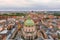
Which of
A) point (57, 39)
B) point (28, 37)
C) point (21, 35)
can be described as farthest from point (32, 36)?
point (57, 39)

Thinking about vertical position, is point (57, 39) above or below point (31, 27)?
below

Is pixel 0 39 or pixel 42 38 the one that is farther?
pixel 0 39

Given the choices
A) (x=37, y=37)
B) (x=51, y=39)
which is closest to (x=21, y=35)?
(x=37, y=37)

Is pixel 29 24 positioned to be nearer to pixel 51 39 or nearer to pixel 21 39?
pixel 21 39

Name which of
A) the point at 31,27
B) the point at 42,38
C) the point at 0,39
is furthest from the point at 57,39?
the point at 0,39

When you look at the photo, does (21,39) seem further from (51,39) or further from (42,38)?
(51,39)

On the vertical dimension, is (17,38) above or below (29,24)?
below

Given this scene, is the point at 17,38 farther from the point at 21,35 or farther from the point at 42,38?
the point at 42,38
